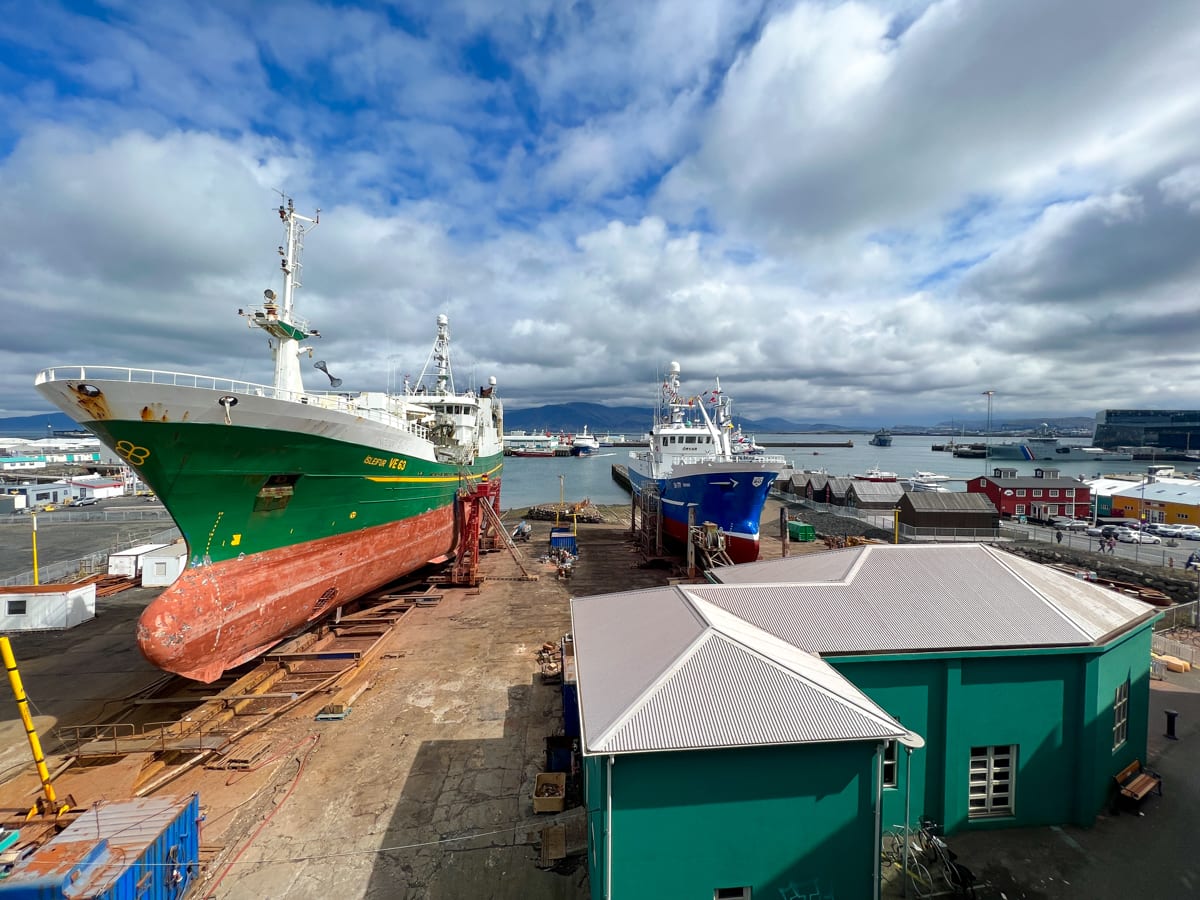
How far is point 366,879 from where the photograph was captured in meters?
7.15

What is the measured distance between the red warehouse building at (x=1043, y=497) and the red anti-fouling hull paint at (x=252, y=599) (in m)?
40.9

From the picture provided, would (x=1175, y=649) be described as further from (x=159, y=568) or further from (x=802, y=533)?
(x=159, y=568)

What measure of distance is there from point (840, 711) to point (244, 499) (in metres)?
12.5

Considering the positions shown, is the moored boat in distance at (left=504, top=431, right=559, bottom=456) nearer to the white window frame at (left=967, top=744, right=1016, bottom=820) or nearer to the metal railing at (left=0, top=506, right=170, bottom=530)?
the metal railing at (left=0, top=506, right=170, bottom=530)

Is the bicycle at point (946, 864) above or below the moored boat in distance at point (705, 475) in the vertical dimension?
below

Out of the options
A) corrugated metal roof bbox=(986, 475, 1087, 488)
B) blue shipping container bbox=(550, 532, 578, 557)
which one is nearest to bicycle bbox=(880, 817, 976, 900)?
blue shipping container bbox=(550, 532, 578, 557)

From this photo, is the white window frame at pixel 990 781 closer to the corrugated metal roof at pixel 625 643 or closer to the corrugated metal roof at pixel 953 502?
the corrugated metal roof at pixel 625 643

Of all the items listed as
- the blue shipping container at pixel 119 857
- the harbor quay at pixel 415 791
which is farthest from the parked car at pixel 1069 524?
the blue shipping container at pixel 119 857

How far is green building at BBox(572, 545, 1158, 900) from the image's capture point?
591 cm

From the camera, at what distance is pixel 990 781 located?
822 cm

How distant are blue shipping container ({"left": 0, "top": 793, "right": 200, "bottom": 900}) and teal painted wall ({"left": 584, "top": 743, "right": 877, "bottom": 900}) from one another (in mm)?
5453

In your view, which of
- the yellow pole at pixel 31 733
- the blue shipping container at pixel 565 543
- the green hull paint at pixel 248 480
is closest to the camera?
the yellow pole at pixel 31 733

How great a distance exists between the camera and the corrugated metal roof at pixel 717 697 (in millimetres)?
5820

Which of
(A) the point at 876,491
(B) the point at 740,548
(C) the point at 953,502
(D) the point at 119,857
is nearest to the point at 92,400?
(D) the point at 119,857
